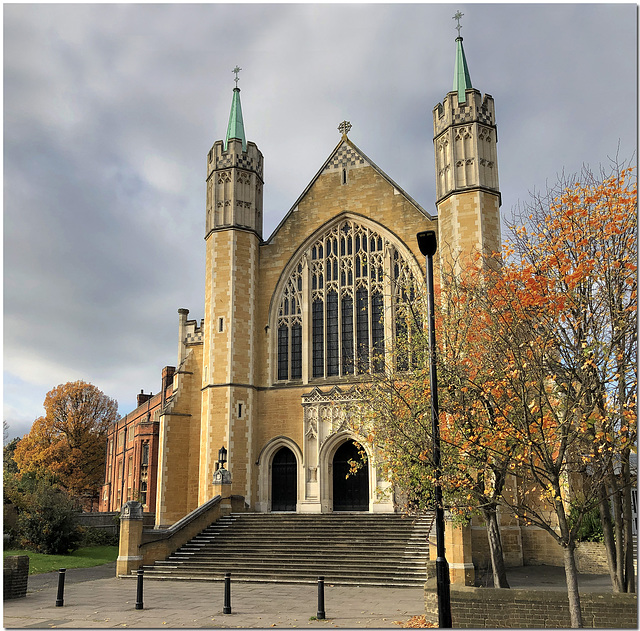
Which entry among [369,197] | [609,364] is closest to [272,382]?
[369,197]

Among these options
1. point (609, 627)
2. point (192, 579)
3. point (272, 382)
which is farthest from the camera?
point (272, 382)

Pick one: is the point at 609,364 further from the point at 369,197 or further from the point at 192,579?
the point at 369,197

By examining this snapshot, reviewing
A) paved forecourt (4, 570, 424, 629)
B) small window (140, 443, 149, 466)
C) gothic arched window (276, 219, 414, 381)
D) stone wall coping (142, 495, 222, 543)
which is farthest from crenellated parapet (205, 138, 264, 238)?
small window (140, 443, 149, 466)

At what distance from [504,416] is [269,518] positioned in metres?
15.1

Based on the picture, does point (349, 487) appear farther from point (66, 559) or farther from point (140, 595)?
point (140, 595)

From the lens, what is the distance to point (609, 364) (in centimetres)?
1091

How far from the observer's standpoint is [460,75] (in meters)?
27.6

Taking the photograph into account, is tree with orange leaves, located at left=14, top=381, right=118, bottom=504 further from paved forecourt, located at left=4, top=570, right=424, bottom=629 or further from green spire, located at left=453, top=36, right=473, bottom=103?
green spire, located at left=453, top=36, right=473, bottom=103

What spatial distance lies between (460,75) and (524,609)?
22698mm

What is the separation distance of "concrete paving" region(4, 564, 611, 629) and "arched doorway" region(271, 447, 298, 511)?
8.86 meters

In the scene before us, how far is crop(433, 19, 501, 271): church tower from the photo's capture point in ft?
81.4

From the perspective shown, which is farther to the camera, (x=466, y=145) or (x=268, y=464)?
(x=268, y=464)

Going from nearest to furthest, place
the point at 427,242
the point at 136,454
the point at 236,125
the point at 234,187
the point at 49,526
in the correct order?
1. the point at 427,242
2. the point at 49,526
3. the point at 234,187
4. the point at 236,125
5. the point at 136,454

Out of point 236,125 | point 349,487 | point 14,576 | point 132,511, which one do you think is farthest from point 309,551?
point 236,125
